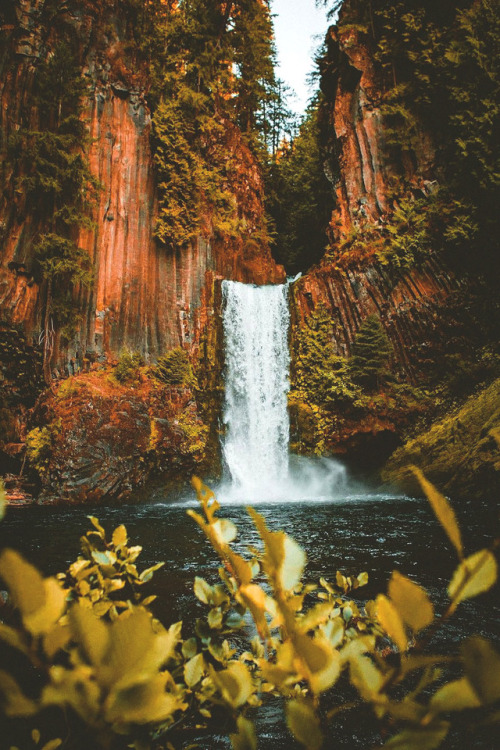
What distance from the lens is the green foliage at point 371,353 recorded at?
1350cm

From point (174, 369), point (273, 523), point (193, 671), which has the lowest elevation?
point (273, 523)

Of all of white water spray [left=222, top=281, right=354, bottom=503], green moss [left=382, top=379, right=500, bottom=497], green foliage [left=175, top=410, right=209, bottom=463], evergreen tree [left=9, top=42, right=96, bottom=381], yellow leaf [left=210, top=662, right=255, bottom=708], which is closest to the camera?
yellow leaf [left=210, top=662, right=255, bottom=708]

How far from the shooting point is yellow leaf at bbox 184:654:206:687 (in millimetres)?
733

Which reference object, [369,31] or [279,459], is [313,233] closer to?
[369,31]

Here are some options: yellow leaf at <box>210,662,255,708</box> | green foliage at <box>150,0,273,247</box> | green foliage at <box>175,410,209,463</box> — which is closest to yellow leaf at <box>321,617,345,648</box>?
yellow leaf at <box>210,662,255,708</box>

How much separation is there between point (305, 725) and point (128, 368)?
13514 mm

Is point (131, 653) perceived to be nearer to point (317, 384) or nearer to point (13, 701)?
point (13, 701)

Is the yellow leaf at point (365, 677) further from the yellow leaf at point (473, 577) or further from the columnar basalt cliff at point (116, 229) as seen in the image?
the columnar basalt cliff at point (116, 229)

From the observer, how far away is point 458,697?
13.4 inches

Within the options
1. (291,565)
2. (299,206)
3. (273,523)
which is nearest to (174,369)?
(273,523)

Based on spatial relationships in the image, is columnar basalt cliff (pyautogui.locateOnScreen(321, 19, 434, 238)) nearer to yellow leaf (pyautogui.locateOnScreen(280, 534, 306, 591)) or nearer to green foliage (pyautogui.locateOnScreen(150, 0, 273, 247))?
green foliage (pyautogui.locateOnScreen(150, 0, 273, 247))

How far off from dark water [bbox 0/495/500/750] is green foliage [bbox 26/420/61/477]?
128cm

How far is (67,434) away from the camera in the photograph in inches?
421

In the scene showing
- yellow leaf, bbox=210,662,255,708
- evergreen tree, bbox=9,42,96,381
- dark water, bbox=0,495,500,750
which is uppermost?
evergreen tree, bbox=9,42,96,381
